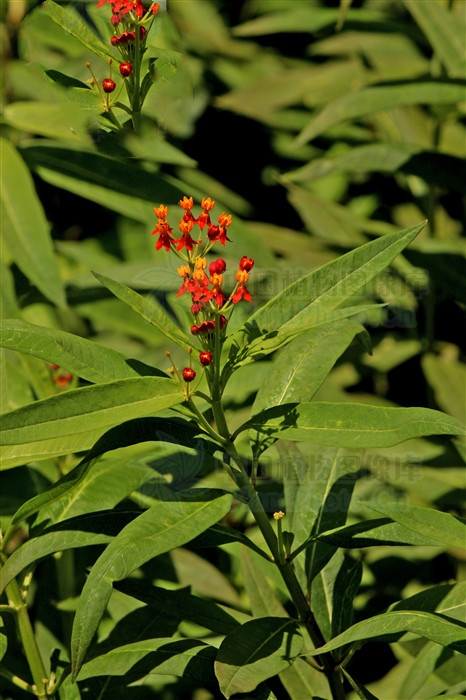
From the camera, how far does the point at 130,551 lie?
3.05 ft

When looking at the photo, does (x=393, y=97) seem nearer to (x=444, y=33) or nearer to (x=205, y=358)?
(x=444, y=33)

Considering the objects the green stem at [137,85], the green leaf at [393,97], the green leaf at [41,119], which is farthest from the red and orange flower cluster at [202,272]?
the green leaf at [393,97]

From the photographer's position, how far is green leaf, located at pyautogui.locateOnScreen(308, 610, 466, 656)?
104cm

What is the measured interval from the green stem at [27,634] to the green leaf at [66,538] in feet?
0.30

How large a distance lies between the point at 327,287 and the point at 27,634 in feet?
1.93

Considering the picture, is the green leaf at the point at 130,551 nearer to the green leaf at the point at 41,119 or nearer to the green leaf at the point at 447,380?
the green leaf at the point at 41,119

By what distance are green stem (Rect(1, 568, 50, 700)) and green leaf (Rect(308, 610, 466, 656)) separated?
398mm

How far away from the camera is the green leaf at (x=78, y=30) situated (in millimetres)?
918

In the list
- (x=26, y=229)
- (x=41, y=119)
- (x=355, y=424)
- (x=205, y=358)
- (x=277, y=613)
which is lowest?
(x=277, y=613)

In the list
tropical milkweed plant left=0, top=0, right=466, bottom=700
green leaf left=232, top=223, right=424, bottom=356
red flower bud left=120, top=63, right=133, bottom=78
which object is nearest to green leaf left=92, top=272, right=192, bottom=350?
tropical milkweed plant left=0, top=0, right=466, bottom=700

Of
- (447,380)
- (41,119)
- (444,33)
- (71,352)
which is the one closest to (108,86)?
(71,352)

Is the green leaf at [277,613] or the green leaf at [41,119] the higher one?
the green leaf at [41,119]

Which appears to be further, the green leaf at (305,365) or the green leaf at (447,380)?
the green leaf at (447,380)

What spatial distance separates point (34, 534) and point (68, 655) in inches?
9.3
